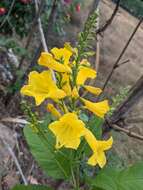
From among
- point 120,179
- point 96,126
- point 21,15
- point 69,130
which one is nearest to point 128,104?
point 96,126

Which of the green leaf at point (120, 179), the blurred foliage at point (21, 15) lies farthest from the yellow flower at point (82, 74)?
the blurred foliage at point (21, 15)

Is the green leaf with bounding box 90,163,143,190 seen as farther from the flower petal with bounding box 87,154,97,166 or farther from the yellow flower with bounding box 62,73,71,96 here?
the yellow flower with bounding box 62,73,71,96

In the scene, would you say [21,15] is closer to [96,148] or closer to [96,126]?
[96,126]

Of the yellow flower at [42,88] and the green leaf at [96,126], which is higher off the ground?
the yellow flower at [42,88]

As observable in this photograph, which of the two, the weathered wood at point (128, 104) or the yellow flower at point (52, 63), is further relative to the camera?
the weathered wood at point (128, 104)

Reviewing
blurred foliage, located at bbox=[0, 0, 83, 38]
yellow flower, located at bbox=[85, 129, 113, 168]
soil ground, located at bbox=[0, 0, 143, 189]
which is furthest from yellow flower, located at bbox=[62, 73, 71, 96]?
blurred foliage, located at bbox=[0, 0, 83, 38]

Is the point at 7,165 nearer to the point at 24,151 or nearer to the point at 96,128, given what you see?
the point at 24,151

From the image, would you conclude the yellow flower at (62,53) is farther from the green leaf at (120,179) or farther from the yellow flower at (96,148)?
the green leaf at (120,179)
